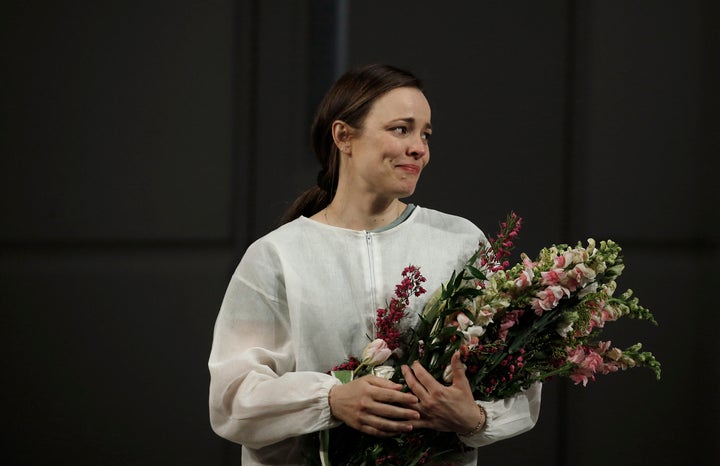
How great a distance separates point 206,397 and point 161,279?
367mm

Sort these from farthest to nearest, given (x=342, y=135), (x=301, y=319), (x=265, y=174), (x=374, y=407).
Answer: (x=265, y=174), (x=342, y=135), (x=301, y=319), (x=374, y=407)

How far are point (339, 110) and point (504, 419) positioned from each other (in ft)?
2.07

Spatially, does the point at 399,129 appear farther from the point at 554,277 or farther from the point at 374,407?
the point at 374,407

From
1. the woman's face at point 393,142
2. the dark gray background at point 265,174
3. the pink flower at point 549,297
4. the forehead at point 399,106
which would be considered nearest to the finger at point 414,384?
the pink flower at point 549,297

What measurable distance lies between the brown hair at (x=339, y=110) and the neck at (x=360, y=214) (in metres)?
0.07

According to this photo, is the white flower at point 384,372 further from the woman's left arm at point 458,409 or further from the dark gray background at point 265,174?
the dark gray background at point 265,174

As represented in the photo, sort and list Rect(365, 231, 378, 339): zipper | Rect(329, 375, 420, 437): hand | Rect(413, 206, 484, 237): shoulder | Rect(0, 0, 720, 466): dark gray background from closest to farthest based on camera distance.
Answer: Rect(329, 375, 420, 437): hand
Rect(365, 231, 378, 339): zipper
Rect(413, 206, 484, 237): shoulder
Rect(0, 0, 720, 466): dark gray background

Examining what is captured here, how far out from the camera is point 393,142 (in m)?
1.72

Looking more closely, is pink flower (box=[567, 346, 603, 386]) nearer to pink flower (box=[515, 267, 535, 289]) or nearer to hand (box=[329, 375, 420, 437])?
pink flower (box=[515, 267, 535, 289])

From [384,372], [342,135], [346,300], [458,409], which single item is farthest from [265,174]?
[458,409]

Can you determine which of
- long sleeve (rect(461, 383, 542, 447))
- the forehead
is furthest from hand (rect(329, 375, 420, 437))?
the forehead

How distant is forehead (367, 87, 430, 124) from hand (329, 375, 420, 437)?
47cm

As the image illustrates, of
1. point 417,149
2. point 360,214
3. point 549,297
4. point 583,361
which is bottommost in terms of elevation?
point 583,361

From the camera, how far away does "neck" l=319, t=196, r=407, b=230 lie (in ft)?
5.88
